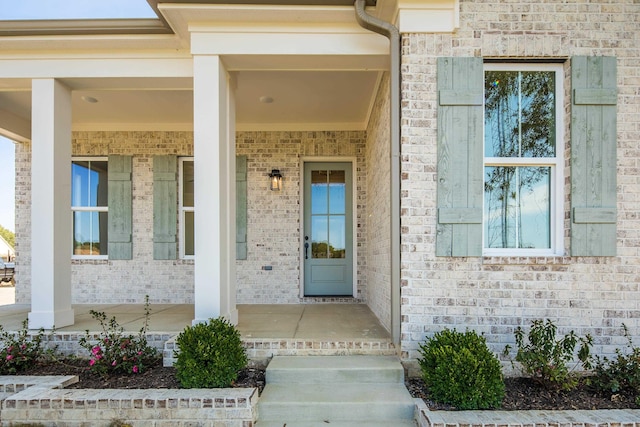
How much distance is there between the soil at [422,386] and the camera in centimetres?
283

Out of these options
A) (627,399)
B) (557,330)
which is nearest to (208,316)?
(557,330)

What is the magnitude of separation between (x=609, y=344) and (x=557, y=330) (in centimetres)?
45

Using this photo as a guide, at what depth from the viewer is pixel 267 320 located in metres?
4.46

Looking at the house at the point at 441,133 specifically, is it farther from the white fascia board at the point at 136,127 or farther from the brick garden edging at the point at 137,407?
the white fascia board at the point at 136,127

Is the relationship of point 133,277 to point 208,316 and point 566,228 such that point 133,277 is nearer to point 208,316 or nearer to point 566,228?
point 208,316

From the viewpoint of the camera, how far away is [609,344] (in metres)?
3.34

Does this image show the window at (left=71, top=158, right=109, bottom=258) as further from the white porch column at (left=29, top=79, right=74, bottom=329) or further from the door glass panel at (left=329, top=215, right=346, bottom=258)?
the door glass panel at (left=329, top=215, right=346, bottom=258)

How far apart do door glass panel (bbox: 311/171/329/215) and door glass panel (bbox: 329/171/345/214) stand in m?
0.08

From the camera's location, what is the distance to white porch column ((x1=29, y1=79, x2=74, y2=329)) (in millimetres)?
4008

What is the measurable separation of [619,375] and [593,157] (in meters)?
1.79

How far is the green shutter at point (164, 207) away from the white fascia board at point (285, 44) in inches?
111

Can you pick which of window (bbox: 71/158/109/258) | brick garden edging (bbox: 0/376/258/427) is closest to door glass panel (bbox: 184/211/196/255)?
window (bbox: 71/158/109/258)

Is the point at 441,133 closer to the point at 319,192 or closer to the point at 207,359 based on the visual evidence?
the point at 207,359

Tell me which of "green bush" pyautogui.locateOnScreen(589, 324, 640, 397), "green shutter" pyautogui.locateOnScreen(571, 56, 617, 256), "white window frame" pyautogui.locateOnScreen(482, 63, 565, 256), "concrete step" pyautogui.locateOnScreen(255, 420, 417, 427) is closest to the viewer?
"concrete step" pyautogui.locateOnScreen(255, 420, 417, 427)
